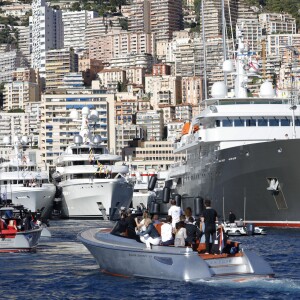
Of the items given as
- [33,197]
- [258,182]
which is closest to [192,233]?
[258,182]

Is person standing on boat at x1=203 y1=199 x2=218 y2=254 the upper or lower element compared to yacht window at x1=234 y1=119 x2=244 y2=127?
lower

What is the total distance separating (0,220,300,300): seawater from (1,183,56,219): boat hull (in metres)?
62.8

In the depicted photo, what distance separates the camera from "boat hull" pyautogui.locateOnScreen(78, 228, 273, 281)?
3447 centimetres

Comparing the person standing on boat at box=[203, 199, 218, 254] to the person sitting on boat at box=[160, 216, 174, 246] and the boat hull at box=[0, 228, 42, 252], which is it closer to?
the person sitting on boat at box=[160, 216, 174, 246]

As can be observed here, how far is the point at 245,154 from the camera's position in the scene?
230ft

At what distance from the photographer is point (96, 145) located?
119062mm

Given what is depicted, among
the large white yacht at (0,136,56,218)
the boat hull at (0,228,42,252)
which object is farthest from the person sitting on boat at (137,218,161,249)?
the large white yacht at (0,136,56,218)

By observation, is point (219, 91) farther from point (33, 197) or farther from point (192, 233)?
point (192, 233)

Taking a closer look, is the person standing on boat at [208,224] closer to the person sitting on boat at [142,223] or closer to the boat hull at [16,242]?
the person sitting on boat at [142,223]

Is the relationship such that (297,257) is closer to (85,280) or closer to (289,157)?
(85,280)

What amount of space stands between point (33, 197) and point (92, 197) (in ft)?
19.7

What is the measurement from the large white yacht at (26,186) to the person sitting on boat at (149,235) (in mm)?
71646

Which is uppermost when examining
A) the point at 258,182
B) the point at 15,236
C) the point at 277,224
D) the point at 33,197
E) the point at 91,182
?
the point at 258,182

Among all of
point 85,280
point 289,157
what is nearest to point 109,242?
point 85,280
